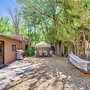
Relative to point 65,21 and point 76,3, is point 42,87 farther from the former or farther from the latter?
point 65,21

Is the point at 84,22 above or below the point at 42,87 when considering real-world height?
above

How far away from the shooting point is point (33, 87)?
7.34m

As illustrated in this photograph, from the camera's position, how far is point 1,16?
44156 millimetres

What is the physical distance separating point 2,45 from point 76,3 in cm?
754

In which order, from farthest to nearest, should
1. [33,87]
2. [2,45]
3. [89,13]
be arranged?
[2,45] → [89,13] → [33,87]

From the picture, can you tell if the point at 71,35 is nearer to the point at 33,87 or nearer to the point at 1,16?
the point at 33,87

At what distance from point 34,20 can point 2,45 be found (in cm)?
1259

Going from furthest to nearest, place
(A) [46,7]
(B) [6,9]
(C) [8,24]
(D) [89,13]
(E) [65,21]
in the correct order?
(C) [8,24] < (B) [6,9] < (A) [46,7] < (E) [65,21] < (D) [89,13]

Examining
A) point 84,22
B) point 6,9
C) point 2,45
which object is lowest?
point 2,45

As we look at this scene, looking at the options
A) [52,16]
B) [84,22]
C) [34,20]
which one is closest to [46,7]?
[52,16]

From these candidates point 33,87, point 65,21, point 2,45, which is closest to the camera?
point 33,87

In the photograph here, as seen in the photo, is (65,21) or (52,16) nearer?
(65,21)

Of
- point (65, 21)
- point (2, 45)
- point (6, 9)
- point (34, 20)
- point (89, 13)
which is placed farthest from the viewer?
point (6, 9)

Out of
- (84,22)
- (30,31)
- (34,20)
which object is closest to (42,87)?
(84,22)
